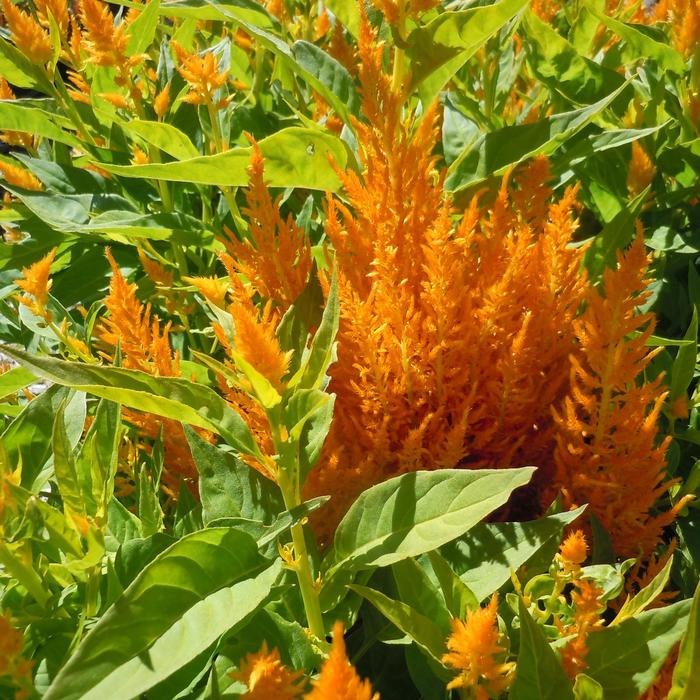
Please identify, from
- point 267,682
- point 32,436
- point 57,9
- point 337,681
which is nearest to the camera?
point 337,681

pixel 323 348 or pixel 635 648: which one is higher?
pixel 323 348

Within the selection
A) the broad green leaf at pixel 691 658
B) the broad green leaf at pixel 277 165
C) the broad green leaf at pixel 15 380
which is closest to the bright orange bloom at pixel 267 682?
the broad green leaf at pixel 691 658

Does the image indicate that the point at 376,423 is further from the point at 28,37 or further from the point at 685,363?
the point at 28,37

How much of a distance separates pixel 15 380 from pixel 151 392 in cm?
62

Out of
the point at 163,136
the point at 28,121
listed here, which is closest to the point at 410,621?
the point at 163,136

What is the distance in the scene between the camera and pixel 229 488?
0.94m

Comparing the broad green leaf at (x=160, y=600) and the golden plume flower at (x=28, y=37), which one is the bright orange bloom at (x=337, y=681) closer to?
the broad green leaf at (x=160, y=600)

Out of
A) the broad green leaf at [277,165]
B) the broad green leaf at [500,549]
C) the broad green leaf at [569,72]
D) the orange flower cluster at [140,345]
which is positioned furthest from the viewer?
the broad green leaf at [569,72]

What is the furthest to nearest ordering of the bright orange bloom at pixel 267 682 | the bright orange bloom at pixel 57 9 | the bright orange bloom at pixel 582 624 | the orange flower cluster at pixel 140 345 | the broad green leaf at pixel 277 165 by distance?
1. the bright orange bloom at pixel 57 9
2. the broad green leaf at pixel 277 165
3. the orange flower cluster at pixel 140 345
4. the bright orange bloom at pixel 582 624
5. the bright orange bloom at pixel 267 682

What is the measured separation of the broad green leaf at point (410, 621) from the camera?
770mm

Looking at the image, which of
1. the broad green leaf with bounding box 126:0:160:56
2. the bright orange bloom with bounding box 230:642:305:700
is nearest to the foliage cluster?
the bright orange bloom with bounding box 230:642:305:700

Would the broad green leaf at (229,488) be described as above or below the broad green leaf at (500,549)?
above

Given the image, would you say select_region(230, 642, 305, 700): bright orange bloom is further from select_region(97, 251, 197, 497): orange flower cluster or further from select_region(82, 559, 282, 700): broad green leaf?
select_region(97, 251, 197, 497): orange flower cluster

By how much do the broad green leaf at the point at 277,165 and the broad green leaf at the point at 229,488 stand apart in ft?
1.37
